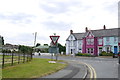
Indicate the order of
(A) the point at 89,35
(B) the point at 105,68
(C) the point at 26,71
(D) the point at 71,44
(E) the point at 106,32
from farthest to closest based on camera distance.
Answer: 1. (D) the point at 71,44
2. (A) the point at 89,35
3. (E) the point at 106,32
4. (B) the point at 105,68
5. (C) the point at 26,71

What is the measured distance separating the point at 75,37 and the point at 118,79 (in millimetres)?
49724

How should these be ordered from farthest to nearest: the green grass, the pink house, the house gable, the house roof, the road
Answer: the house gable < the house roof < the pink house < the road < the green grass

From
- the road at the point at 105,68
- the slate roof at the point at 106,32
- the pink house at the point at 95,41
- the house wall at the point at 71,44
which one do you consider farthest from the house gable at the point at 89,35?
the road at the point at 105,68

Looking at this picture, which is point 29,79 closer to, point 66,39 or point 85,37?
point 85,37

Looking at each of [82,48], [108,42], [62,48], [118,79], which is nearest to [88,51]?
[82,48]

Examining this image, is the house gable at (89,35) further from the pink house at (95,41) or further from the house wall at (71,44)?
the house wall at (71,44)

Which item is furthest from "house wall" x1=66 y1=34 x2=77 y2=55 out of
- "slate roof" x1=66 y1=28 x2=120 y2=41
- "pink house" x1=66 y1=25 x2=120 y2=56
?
"slate roof" x1=66 y1=28 x2=120 y2=41

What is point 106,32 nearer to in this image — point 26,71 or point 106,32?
point 106,32

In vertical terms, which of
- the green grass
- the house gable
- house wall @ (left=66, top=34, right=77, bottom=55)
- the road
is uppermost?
the house gable

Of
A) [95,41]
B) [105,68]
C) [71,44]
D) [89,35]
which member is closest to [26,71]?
[105,68]

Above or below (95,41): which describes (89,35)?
above

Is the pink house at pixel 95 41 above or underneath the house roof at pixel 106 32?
underneath

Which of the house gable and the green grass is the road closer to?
the green grass

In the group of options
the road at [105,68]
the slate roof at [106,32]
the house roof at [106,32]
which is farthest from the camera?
the house roof at [106,32]
